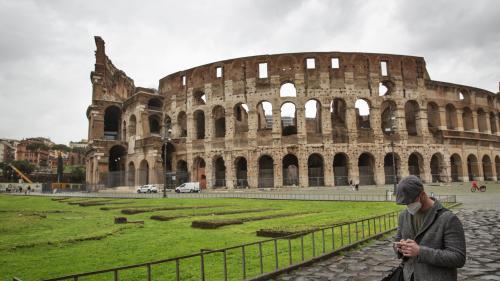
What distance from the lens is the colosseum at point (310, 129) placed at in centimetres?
3691

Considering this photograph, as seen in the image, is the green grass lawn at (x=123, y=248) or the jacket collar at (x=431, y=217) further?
Answer: the green grass lawn at (x=123, y=248)

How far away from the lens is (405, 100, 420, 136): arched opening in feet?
129

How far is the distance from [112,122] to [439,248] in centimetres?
5481

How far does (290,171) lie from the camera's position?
125 feet

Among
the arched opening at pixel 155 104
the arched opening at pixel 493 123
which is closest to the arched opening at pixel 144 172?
the arched opening at pixel 155 104

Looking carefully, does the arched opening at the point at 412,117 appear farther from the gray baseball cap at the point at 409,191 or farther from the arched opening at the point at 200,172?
the gray baseball cap at the point at 409,191

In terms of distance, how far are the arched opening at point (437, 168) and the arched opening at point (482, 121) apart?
942 centimetres

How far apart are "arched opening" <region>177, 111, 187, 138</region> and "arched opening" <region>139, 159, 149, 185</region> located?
5.16 m

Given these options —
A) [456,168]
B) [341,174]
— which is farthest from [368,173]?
[456,168]

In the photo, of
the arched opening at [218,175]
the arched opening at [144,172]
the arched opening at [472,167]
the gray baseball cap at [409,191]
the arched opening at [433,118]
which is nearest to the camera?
the gray baseball cap at [409,191]

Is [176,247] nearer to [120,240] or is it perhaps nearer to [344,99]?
[120,240]

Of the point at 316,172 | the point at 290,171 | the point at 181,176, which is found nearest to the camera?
the point at 316,172

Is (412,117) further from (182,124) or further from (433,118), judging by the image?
(182,124)

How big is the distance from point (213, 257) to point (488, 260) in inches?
184
